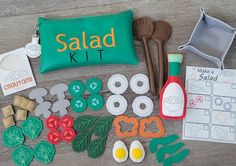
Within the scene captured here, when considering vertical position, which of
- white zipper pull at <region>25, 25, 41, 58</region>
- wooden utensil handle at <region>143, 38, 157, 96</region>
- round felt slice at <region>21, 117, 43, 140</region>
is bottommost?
round felt slice at <region>21, 117, 43, 140</region>

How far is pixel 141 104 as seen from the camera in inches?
33.5

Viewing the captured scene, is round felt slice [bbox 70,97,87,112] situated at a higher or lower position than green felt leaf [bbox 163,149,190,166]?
higher

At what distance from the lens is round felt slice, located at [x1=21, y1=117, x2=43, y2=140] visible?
0.85 metres

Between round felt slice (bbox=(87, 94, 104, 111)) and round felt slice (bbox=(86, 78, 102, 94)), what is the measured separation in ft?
0.06

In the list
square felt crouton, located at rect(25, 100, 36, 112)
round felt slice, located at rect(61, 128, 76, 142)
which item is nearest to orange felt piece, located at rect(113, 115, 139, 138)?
round felt slice, located at rect(61, 128, 76, 142)

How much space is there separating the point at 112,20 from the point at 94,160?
39 cm

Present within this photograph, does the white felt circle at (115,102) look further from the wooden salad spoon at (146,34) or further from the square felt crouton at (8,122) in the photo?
the square felt crouton at (8,122)

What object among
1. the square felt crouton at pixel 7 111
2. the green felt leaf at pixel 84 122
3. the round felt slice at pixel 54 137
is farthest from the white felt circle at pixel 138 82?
the square felt crouton at pixel 7 111

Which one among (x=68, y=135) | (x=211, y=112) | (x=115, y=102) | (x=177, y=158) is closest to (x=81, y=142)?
(x=68, y=135)

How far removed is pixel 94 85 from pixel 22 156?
274 mm

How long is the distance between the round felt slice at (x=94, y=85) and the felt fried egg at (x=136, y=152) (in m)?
0.18

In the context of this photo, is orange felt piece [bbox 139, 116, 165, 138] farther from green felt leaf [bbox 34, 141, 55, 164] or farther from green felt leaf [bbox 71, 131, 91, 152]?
green felt leaf [bbox 34, 141, 55, 164]

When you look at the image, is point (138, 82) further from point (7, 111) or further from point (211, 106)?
point (7, 111)

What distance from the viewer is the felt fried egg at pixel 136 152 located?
Result: 0.82 m
